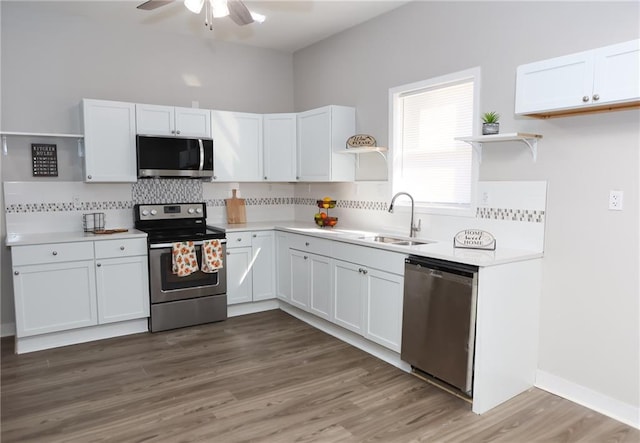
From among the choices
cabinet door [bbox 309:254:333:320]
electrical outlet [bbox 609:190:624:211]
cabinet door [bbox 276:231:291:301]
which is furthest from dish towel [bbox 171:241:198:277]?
electrical outlet [bbox 609:190:624:211]

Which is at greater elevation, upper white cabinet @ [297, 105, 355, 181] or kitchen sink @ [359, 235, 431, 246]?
upper white cabinet @ [297, 105, 355, 181]

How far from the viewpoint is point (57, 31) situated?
411 cm

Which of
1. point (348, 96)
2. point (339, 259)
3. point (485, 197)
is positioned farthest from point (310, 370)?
point (348, 96)

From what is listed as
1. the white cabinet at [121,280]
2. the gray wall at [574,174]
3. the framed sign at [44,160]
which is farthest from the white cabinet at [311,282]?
the framed sign at [44,160]

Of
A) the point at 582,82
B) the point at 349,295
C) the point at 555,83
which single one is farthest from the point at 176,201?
the point at 582,82

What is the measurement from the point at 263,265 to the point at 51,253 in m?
1.89

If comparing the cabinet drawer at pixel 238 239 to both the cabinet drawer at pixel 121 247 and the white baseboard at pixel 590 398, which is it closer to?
the cabinet drawer at pixel 121 247

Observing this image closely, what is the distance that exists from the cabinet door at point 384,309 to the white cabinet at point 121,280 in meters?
1.99

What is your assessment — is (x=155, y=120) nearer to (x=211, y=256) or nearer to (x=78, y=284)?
(x=211, y=256)

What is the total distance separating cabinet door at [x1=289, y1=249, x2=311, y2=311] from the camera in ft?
13.9

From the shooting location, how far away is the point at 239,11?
2.82 m

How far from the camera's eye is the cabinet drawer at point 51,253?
3508 mm

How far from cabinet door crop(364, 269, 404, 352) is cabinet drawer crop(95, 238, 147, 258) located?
2003 mm

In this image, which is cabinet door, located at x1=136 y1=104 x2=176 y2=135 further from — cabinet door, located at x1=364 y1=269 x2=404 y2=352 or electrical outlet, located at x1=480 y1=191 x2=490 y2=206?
electrical outlet, located at x1=480 y1=191 x2=490 y2=206
